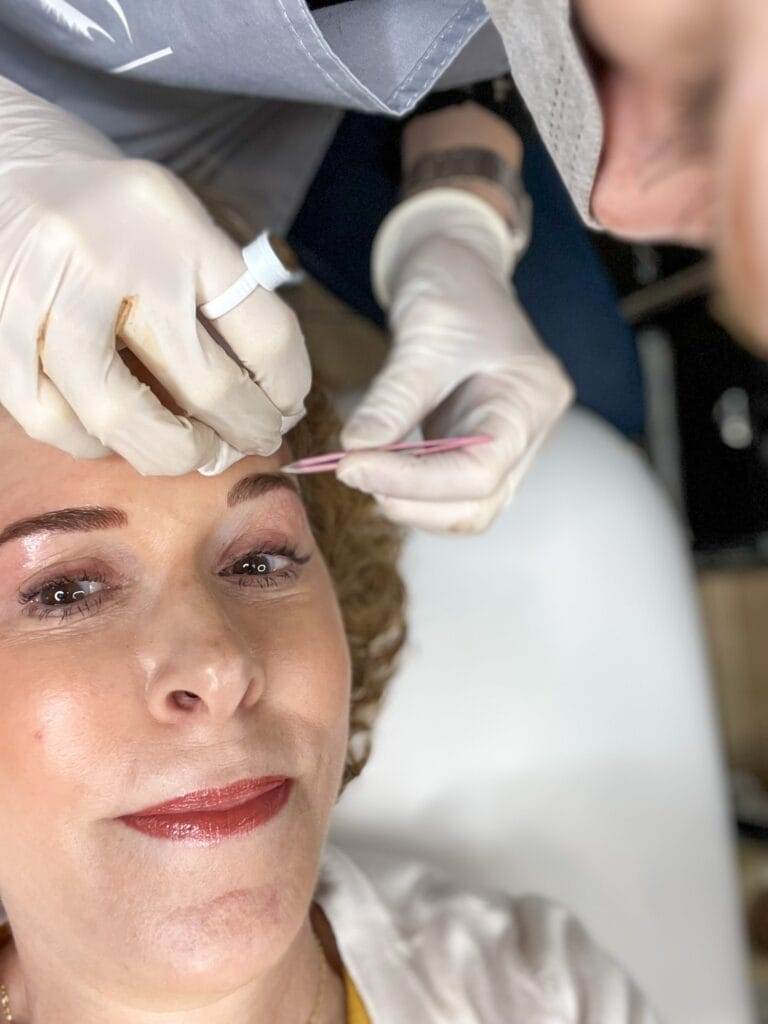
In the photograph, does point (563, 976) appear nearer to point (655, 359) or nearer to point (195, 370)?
point (195, 370)

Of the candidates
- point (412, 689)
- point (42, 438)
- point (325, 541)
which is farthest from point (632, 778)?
point (42, 438)

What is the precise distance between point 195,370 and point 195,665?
0.25m

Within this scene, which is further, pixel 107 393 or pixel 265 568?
pixel 265 568

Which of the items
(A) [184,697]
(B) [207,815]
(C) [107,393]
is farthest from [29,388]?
(B) [207,815]

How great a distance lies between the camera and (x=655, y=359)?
91.9 inches

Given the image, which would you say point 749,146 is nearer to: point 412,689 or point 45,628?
point 45,628

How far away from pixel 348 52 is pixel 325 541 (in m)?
0.57

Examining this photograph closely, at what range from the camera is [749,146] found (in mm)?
448

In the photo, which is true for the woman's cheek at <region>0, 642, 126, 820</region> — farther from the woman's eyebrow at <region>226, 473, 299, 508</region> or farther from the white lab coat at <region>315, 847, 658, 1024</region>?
the white lab coat at <region>315, 847, 658, 1024</region>

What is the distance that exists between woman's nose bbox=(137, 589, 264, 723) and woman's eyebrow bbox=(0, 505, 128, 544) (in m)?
0.09

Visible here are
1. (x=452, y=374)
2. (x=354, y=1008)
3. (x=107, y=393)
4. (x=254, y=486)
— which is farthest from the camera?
(x=452, y=374)

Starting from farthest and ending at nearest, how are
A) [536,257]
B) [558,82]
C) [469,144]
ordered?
[536,257] < [469,144] < [558,82]

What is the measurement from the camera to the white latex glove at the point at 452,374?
3.75 ft

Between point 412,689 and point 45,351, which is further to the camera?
point 412,689
